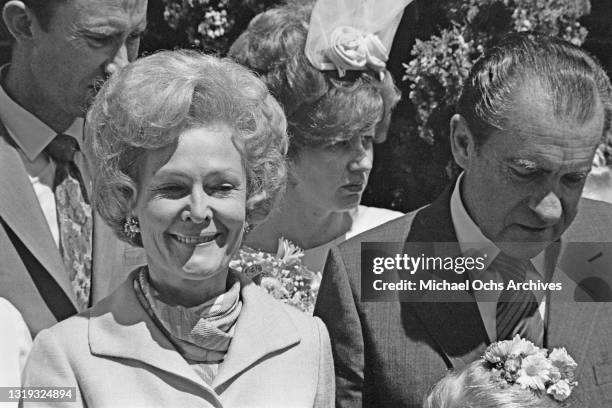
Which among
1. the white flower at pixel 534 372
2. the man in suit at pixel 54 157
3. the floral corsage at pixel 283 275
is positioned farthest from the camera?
the floral corsage at pixel 283 275

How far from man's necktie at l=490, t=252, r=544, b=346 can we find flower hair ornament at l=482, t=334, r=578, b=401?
0.27m

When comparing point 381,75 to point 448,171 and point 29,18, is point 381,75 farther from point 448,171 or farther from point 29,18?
point 29,18

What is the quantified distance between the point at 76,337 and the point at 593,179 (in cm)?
154

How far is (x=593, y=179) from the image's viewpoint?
3156 mm

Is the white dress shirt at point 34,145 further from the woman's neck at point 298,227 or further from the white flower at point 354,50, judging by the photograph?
the white flower at point 354,50

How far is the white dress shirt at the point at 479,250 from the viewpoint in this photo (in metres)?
2.75

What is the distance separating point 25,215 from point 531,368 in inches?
48.2

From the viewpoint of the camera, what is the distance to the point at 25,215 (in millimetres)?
2736

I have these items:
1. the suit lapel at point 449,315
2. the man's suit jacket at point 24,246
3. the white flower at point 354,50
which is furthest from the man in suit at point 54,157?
the suit lapel at point 449,315

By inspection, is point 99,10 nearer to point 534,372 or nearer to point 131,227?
point 131,227

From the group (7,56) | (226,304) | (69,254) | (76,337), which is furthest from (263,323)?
(7,56)

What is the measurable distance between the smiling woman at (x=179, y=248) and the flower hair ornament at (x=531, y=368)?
37 cm

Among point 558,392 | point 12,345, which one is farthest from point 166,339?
point 558,392

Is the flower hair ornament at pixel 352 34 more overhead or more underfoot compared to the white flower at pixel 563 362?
more overhead
